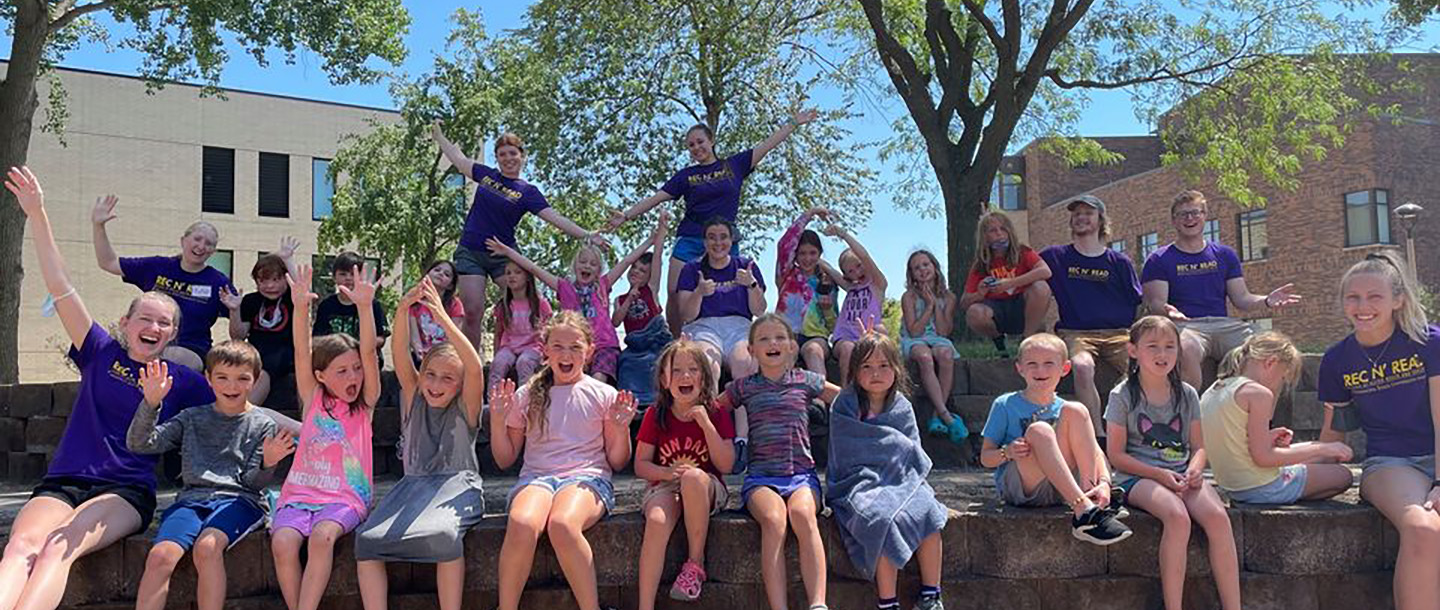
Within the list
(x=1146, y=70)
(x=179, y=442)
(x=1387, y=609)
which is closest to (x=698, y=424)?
(x=179, y=442)

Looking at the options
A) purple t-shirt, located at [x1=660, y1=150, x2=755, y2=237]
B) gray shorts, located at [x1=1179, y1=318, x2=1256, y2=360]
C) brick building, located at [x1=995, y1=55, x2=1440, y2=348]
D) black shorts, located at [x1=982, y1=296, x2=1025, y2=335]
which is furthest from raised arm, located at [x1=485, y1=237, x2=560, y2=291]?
brick building, located at [x1=995, y1=55, x2=1440, y2=348]

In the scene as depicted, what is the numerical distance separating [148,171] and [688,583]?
25.3 m

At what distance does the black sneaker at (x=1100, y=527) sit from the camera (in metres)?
4.43

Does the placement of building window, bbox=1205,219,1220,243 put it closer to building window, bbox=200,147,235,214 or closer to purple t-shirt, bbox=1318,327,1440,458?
building window, bbox=200,147,235,214

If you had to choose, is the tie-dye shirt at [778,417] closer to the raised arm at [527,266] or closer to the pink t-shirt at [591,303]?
the pink t-shirt at [591,303]

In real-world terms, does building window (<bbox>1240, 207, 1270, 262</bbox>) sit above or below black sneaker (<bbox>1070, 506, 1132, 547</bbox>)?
above

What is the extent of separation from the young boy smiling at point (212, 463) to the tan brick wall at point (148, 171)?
21.7 meters

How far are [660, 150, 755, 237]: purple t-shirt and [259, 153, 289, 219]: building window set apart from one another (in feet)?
70.9

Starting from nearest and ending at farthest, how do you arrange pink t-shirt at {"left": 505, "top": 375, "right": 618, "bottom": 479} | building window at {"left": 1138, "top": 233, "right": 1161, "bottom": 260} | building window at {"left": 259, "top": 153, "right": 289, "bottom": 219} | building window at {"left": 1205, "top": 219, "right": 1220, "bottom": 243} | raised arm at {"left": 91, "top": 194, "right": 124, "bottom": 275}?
pink t-shirt at {"left": 505, "top": 375, "right": 618, "bottom": 479}
raised arm at {"left": 91, "top": 194, "right": 124, "bottom": 275}
building window at {"left": 259, "top": 153, "right": 289, "bottom": 219}
building window at {"left": 1205, "top": 219, "right": 1220, "bottom": 243}
building window at {"left": 1138, "top": 233, "right": 1161, "bottom": 260}

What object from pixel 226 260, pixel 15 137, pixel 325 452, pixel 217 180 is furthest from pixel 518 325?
pixel 217 180

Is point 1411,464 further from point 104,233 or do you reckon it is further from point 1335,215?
point 1335,215

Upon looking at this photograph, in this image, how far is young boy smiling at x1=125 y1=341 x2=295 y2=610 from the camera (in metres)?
4.30

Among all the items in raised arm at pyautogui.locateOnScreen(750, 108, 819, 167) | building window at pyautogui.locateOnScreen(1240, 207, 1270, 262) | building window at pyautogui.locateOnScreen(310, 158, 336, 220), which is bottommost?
raised arm at pyautogui.locateOnScreen(750, 108, 819, 167)

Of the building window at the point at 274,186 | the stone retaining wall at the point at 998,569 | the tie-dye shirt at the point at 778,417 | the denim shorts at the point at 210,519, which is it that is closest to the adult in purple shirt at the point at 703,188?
the tie-dye shirt at the point at 778,417
